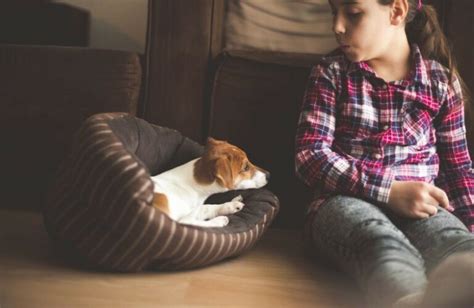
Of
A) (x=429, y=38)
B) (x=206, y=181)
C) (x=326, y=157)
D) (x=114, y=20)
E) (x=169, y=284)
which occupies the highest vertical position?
(x=429, y=38)

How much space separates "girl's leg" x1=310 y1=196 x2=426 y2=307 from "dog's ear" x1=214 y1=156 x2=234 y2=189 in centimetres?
25

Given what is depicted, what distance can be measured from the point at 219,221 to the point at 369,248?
401mm

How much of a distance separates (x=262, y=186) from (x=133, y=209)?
524 millimetres

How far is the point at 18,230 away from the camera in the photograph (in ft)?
5.16

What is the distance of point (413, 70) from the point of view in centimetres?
149

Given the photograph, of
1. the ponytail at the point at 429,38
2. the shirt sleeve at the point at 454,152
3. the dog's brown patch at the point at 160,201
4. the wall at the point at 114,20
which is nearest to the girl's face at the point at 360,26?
the ponytail at the point at 429,38

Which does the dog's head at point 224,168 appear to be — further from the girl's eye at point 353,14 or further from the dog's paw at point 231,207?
the girl's eye at point 353,14

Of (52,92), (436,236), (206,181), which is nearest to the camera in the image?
(436,236)

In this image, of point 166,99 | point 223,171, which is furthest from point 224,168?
point 166,99

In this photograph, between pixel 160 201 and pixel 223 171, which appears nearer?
pixel 160 201

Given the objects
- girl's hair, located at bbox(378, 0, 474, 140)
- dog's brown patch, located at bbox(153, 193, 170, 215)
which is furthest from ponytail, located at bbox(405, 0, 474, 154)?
dog's brown patch, located at bbox(153, 193, 170, 215)

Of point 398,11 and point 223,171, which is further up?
point 398,11

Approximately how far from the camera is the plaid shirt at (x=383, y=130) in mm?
1435

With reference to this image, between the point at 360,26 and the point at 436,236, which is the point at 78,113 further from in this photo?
the point at 436,236
